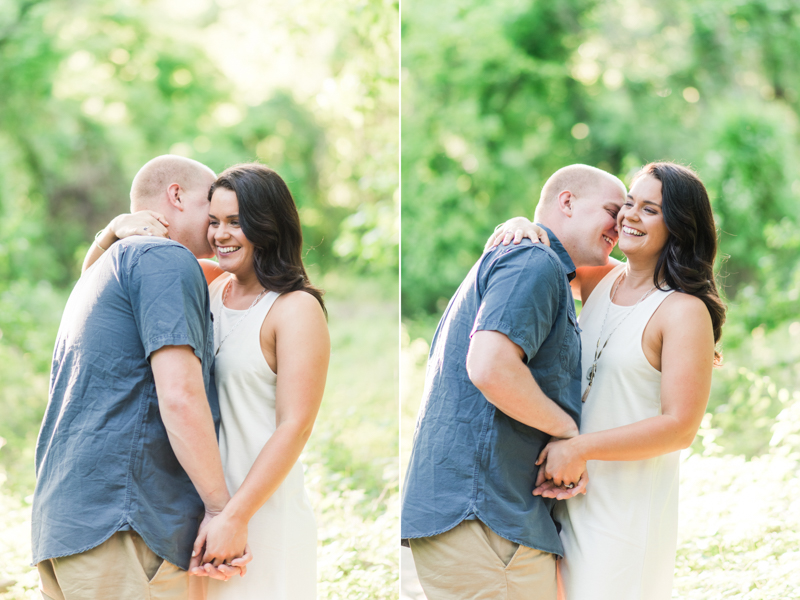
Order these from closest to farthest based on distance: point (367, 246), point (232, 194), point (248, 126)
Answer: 1. point (232, 194)
2. point (367, 246)
3. point (248, 126)

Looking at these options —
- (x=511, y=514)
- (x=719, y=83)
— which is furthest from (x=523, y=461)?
(x=719, y=83)

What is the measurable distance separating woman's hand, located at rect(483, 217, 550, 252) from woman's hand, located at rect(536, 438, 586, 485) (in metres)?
0.55

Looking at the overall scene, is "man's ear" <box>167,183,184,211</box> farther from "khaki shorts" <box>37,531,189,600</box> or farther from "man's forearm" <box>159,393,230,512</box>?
"khaki shorts" <box>37,531,189,600</box>

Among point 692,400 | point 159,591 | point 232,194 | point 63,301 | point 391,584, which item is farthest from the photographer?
point 63,301

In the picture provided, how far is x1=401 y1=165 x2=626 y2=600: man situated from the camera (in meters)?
1.72

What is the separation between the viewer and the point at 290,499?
192cm

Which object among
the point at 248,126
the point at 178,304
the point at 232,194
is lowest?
the point at 178,304

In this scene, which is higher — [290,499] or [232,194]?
[232,194]

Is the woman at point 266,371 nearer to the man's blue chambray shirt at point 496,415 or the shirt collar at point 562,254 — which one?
the man's blue chambray shirt at point 496,415

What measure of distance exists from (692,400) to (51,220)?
10131 millimetres

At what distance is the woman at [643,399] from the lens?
1.81m

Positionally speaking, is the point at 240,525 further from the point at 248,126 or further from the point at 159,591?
the point at 248,126

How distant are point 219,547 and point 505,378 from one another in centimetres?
84

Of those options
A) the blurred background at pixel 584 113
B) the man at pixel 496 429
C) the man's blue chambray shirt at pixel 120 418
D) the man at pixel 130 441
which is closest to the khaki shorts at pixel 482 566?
the man at pixel 496 429
